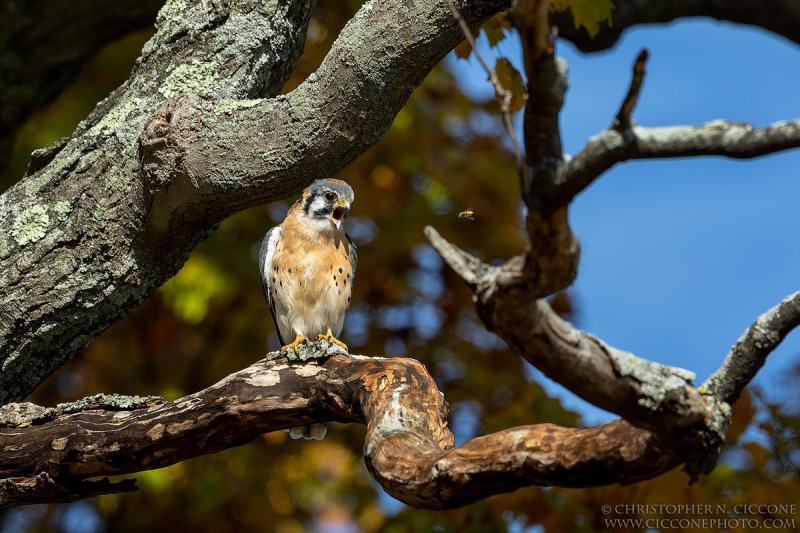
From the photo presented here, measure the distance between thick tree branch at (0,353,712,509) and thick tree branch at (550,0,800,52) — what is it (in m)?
2.61

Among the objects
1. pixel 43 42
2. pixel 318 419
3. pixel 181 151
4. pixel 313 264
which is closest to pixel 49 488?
pixel 318 419

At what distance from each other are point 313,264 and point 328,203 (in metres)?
0.35

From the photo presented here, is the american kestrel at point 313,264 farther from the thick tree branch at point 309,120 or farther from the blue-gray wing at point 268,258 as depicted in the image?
the thick tree branch at point 309,120

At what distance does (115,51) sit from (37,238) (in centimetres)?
398

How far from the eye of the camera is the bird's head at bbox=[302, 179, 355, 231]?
16.4ft

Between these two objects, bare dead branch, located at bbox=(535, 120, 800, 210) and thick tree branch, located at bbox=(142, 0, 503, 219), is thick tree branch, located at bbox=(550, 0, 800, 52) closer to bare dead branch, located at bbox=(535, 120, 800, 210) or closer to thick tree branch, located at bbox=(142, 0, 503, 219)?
thick tree branch, located at bbox=(142, 0, 503, 219)

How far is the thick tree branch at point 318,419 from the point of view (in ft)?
7.95

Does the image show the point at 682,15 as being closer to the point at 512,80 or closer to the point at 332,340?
the point at 512,80

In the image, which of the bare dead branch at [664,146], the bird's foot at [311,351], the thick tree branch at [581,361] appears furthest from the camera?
→ the bird's foot at [311,351]

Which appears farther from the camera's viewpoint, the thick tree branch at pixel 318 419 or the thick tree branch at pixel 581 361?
the thick tree branch at pixel 318 419

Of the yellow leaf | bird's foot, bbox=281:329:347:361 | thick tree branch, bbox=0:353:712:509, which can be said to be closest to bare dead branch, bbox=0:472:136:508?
thick tree branch, bbox=0:353:712:509

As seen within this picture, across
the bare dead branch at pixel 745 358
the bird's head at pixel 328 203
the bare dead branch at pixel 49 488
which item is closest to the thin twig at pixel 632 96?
the bare dead branch at pixel 745 358

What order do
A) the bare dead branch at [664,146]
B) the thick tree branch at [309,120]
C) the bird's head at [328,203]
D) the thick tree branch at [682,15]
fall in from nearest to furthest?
the bare dead branch at [664,146], the thick tree branch at [309,120], the thick tree branch at [682,15], the bird's head at [328,203]

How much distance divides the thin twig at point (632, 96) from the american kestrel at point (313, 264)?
3107 mm
